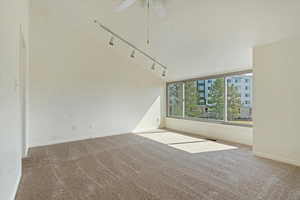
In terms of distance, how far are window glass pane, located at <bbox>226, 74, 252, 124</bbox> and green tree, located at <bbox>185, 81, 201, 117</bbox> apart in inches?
45.6

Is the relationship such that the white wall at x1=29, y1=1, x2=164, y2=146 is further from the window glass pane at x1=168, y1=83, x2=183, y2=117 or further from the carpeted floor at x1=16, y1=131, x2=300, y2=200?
the window glass pane at x1=168, y1=83, x2=183, y2=117

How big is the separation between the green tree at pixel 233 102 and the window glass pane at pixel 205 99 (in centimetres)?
17

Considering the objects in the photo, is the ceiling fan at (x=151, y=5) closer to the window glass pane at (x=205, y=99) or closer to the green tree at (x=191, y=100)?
the window glass pane at (x=205, y=99)

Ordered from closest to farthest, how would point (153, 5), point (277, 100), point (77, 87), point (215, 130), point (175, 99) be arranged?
point (153, 5), point (277, 100), point (77, 87), point (215, 130), point (175, 99)

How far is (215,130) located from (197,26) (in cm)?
309

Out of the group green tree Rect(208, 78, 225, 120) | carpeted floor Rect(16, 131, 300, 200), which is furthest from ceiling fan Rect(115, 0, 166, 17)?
green tree Rect(208, 78, 225, 120)

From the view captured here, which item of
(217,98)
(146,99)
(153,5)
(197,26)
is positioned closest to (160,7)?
(153,5)

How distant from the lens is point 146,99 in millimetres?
6250

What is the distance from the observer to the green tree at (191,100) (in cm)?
599

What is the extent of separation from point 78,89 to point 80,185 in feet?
10.2

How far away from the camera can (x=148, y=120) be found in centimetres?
632

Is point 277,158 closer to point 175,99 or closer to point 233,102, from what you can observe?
point 233,102

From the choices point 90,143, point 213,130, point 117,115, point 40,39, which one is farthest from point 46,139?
point 213,130

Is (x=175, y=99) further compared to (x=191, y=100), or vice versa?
(x=175, y=99)
